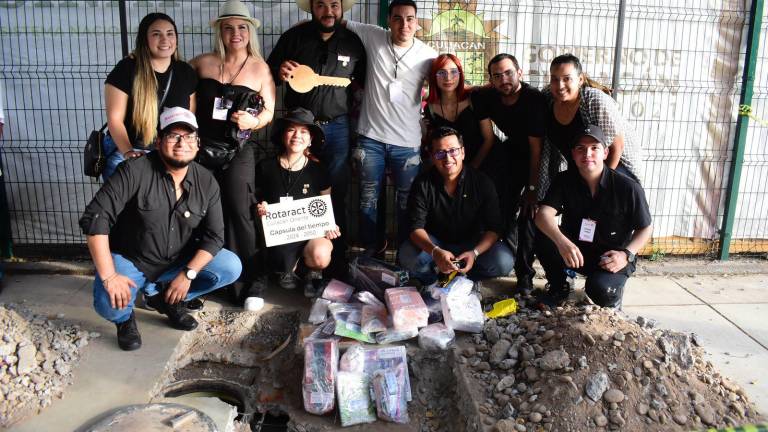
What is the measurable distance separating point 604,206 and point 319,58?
2.29m

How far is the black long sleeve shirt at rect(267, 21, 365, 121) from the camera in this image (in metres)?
4.45

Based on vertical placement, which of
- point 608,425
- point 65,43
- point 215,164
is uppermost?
point 65,43

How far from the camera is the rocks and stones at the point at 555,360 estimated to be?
11.0 feet

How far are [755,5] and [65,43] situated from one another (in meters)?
5.94

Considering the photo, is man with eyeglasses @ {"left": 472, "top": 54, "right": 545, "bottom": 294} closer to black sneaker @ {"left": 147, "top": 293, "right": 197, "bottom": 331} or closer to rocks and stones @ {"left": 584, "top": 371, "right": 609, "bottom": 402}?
rocks and stones @ {"left": 584, "top": 371, "right": 609, "bottom": 402}

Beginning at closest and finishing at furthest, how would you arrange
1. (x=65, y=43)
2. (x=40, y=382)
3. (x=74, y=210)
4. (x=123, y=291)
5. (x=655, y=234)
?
(x=40, y=382) < (x=123, y=291) < (x=65, y=43) < (x=74, y=210) < (x=655, y=234)

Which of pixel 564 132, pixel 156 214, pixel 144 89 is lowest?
pixel 156 214

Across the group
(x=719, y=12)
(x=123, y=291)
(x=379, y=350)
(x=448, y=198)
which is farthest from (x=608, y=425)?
(x=719, y=12)

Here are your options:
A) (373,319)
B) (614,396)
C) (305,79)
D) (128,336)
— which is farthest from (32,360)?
(614,396)

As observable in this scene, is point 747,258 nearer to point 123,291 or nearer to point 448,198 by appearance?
point 448,198

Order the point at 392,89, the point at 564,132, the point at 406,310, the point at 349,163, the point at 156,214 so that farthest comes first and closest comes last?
the point at 349,163 → the point at 392,89 → the point at 564,132 → the point at 406,310 → the point at 156,214

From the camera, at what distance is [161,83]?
4.05 meters

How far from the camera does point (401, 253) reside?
4.52 metres

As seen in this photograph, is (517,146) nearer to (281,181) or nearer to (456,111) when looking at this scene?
Answer: (456,111)
